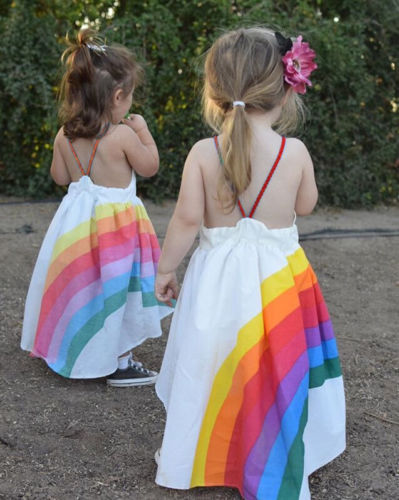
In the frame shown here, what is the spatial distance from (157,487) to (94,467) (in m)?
0.28

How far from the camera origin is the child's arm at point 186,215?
2.33 meters

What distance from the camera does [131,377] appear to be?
3.39 meters

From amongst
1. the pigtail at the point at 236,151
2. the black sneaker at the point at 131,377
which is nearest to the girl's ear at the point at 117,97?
the pigtail at the point at 236,151

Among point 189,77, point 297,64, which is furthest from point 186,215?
point 189,77

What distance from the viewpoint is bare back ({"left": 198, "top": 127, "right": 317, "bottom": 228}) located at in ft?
7.64

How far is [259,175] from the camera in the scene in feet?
7.65

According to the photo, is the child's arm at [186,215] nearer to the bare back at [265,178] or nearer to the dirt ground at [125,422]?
the bare back at [265,178]

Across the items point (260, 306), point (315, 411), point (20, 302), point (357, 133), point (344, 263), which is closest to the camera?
point (260, 306)

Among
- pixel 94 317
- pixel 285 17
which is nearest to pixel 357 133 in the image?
pixel 285 17

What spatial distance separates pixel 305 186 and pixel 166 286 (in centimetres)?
59

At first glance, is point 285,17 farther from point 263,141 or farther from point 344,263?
point 263,141

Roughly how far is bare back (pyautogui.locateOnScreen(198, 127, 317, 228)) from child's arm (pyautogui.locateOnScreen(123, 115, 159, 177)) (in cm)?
93

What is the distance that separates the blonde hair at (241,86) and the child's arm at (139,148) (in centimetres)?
95

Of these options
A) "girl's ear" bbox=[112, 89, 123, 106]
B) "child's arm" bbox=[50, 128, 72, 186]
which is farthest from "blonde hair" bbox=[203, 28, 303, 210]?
"child's arm" bbox=[50, 128, 72, 186]
